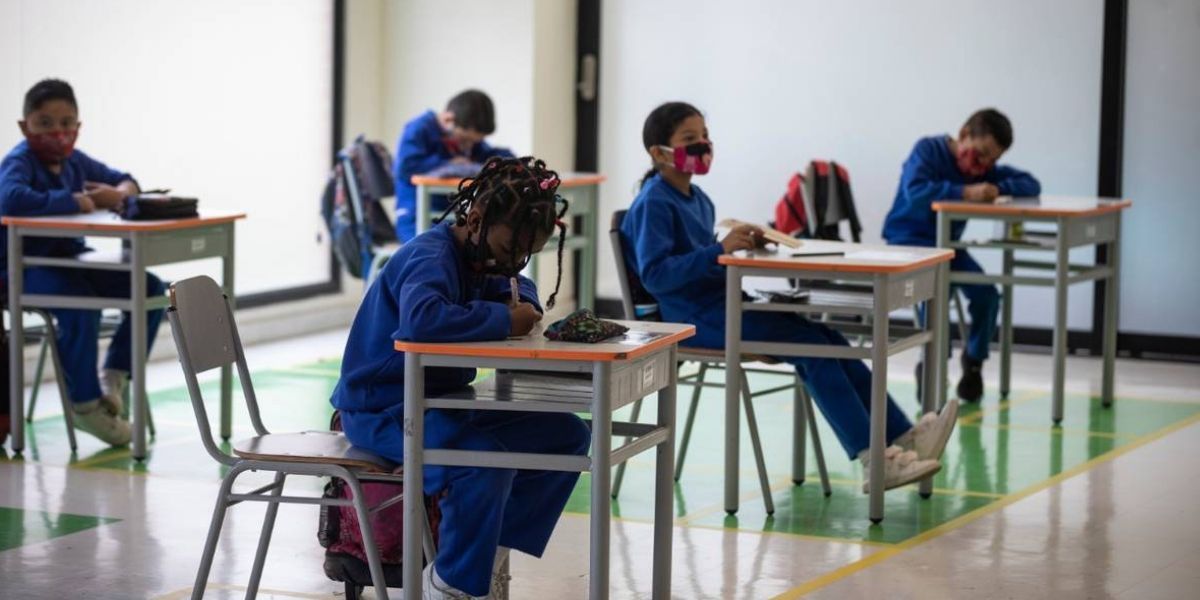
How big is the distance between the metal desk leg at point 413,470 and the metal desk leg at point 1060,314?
11.4 feet

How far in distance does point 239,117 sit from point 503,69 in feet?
4.54

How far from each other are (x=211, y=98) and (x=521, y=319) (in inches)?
203

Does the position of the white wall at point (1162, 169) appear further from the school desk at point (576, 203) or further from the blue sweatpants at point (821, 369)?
the blue sweatpants at point (821, 369)

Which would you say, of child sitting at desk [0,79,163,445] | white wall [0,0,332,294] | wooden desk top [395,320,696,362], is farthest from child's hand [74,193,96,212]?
wooden desk top [395,320,696,362]

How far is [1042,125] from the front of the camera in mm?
8492

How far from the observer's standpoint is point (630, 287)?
Result: 5.33 metres

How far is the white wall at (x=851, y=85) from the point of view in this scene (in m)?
8.46

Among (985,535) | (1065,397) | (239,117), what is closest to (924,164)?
(1065,397)

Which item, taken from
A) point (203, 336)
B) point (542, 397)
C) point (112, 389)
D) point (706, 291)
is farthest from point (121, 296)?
point (542, 397)

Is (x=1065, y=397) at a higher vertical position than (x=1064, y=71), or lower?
lower

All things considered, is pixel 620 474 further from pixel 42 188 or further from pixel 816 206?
pixel 42 188

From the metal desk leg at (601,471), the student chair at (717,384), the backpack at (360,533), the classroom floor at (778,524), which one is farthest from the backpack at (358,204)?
the metal desk leg at (601,471)

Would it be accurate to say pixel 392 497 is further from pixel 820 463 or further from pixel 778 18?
pixel 778 18

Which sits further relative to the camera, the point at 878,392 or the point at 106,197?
the point at 106,197
